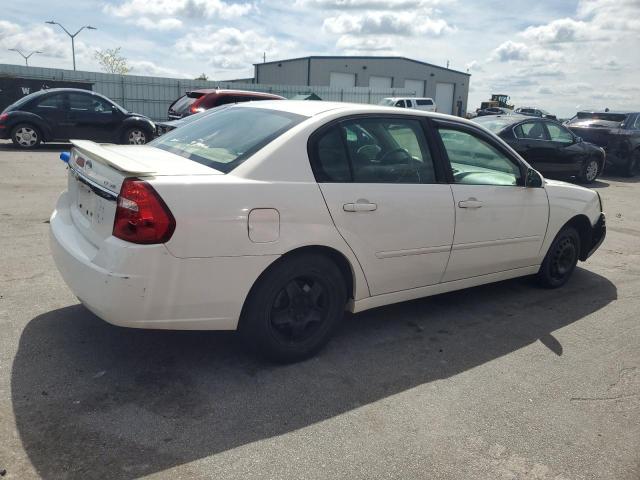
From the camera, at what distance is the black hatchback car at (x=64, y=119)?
44.1ft

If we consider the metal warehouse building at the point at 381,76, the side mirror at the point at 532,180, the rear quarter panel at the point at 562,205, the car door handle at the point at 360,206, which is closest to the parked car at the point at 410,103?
the metal warehouse building at the point at 381,76

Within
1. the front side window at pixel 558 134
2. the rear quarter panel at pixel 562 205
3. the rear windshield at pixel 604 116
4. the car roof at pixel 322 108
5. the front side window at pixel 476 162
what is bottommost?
the rear quarter panel at pixel 562 205

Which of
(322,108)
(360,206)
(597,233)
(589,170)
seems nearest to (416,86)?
(589,170)

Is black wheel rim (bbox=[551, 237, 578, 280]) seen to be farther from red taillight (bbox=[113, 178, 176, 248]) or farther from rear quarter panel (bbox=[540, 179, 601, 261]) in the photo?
red taillight (bbox=[113, 178, 176, 248])

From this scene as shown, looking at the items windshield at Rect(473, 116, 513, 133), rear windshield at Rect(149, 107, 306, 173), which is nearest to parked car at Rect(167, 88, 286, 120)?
windshield at Rect(473, 116, 513, 133)

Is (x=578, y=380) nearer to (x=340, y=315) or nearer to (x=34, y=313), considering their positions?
(x=340, y=315)

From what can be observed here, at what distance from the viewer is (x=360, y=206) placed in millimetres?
3518

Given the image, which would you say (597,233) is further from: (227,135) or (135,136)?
(135,136)

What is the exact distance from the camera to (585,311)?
481cm

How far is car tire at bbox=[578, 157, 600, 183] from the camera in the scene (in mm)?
13297

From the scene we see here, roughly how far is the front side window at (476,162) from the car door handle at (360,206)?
2.94ft

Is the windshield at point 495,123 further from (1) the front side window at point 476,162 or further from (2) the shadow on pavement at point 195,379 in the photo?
(2) the shadow on pavement at point 195,379

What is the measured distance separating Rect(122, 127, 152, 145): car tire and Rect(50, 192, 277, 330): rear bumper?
1192cm

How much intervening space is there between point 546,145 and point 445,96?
47311mm
